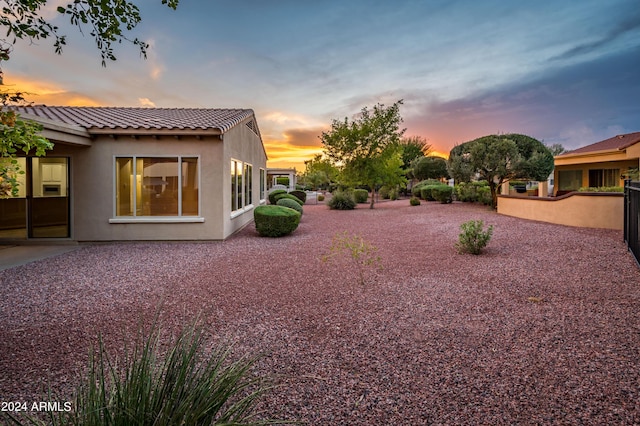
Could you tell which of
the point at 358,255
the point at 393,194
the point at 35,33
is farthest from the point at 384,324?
the point at 393,194

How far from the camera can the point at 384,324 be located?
446 cm

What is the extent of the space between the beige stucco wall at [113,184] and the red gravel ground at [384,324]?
1.76 m

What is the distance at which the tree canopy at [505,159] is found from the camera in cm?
1722

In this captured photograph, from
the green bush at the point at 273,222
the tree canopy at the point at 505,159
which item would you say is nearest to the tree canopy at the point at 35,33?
the green bush at the point at 273,222

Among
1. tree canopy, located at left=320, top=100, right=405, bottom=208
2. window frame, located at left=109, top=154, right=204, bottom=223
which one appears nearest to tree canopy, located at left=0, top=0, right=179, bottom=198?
window frame, located at left=109, top=154, right=204, bottom=223

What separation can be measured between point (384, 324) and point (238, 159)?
970 cm

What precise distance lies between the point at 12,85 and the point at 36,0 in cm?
73

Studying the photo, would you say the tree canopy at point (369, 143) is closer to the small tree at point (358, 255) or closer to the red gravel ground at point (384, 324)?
the small tree at point (358, 255)

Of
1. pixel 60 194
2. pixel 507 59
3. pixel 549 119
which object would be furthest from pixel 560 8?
pixel 60 194

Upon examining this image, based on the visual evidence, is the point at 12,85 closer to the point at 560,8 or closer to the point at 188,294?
the point at 188,294

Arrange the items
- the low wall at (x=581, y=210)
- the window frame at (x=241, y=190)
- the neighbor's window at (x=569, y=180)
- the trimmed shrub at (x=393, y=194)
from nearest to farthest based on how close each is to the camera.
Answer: the low wall at (x=581, y=210) → the window frame at (x=241, y=190) → the neighbor's window at (x=569, y=180) → the trimmed shrub at (x=393, y=194)

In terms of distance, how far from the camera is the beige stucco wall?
1025 cm

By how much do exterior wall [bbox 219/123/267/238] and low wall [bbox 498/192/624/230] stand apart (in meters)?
11.7

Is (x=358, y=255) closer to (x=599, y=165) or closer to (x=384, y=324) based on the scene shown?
(x=384, y=324)
